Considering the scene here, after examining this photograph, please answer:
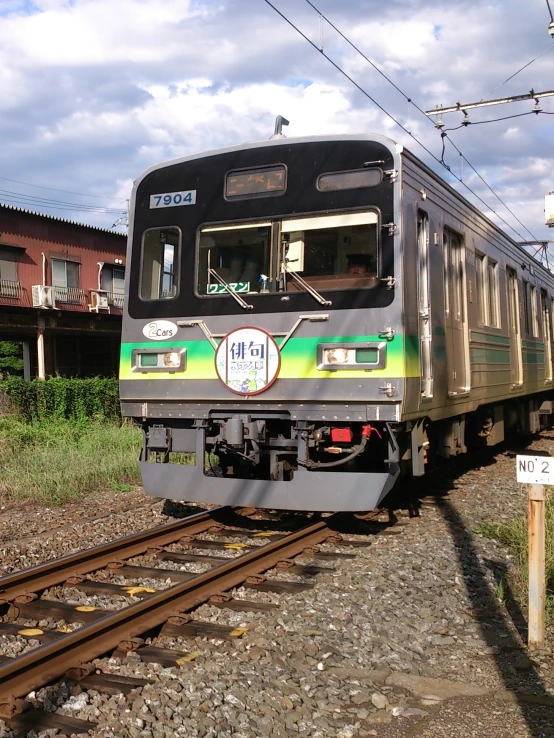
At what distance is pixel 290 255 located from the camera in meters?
6.35

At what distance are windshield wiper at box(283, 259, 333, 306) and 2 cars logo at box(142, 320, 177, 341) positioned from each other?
44.4 inches

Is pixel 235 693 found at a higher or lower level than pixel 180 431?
lower

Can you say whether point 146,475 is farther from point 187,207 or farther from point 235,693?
point 235,693

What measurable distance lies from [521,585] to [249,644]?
195 centimetres

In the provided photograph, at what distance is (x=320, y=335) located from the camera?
6.11m

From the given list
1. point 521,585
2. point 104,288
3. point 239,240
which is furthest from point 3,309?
point 521,585

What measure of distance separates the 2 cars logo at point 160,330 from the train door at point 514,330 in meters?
5.45

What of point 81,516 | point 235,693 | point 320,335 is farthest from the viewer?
point 81,516

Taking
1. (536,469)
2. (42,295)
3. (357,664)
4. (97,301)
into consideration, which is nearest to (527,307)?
(536,469)

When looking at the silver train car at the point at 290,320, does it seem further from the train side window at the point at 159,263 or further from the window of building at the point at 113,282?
the window of building at the point at 113,282

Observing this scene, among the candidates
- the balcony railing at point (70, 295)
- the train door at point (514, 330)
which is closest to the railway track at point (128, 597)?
the train door at point (514, 330)

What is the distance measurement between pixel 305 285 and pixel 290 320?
300 millimetres

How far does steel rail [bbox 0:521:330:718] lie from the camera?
3408 mm

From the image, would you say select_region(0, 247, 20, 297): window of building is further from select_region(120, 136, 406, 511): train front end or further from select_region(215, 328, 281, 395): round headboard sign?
select_region(215, 328, 281, 395): round headboard sign
